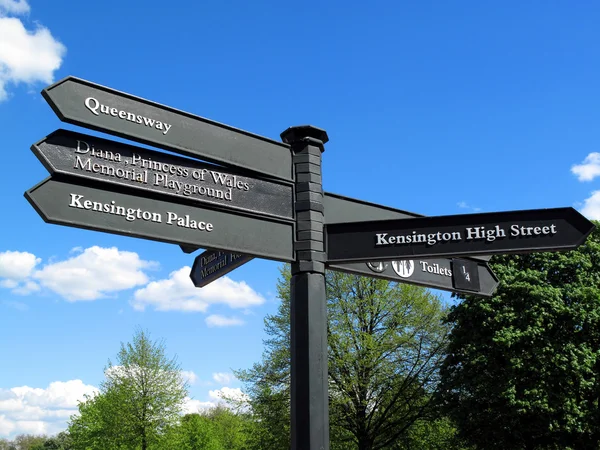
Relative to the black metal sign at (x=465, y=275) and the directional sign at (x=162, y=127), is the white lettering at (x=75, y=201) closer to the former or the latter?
the directional sign at (x=162, y=127)

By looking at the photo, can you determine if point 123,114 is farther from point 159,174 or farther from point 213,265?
point 213,265

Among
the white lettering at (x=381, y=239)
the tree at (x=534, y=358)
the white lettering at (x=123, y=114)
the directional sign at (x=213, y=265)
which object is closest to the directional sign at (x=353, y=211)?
the white lettering at (x=381, y=239)

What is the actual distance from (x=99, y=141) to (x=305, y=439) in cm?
251

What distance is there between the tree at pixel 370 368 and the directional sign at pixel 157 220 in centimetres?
2292

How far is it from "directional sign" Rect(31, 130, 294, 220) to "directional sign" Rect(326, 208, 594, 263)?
0.57 metres

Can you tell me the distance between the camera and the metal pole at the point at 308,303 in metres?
3.98

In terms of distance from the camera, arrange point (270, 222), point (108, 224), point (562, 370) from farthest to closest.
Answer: point (562, 370) < point (270, 222) < point (108, 224)

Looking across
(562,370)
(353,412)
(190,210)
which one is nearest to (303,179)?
(190,210)

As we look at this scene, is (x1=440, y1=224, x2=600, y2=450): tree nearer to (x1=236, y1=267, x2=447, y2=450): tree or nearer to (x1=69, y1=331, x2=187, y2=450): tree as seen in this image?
(x1=236, y1=267, x2=447, y2=450): tree

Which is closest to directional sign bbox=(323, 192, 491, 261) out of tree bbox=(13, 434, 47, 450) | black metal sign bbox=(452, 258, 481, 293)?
black metal sign bbox=(452, 258, 481, 293)

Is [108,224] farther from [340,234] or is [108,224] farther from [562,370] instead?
[562,370]

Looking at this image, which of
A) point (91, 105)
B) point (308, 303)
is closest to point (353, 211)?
point (308, 303)

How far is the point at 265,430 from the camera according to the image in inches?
1114

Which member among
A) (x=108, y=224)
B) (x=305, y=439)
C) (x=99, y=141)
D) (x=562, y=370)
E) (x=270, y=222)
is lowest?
(x=305, y=439)
